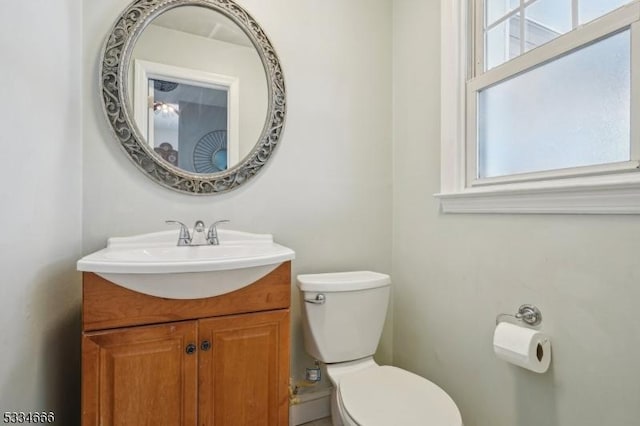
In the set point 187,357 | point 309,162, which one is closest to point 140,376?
point 187,357

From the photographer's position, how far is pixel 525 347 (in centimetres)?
103

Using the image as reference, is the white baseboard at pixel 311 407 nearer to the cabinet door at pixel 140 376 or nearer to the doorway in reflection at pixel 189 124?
the cabinet door at pixel 140 376

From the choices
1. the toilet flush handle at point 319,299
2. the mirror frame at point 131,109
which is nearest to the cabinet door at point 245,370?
the toilet flush handle at point 319,299

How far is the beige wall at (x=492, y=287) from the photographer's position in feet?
3.04

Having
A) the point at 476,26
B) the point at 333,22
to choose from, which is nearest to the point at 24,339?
the point at 333,22

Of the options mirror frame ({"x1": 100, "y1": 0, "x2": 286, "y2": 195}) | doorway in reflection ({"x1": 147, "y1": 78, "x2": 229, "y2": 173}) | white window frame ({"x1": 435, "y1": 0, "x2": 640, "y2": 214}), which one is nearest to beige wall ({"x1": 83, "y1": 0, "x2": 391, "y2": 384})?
mirror frame ({"x1": 100, "y1": 0, "x2": 286, "y2": 195})

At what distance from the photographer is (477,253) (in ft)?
4.36

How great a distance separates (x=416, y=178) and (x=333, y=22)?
93cm

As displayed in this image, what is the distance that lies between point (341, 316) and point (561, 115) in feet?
3.67

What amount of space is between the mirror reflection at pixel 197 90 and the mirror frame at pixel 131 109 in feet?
0.08

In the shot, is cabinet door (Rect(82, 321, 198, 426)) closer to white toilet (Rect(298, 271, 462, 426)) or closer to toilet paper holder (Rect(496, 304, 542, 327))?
white toilet (Rect(298, 271, 462, 426))

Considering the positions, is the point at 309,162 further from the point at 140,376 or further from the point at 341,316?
the point at 140,376

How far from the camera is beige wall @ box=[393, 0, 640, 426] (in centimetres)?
93

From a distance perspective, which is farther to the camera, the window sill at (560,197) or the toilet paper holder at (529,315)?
the toilet paper holder at (529,315)
